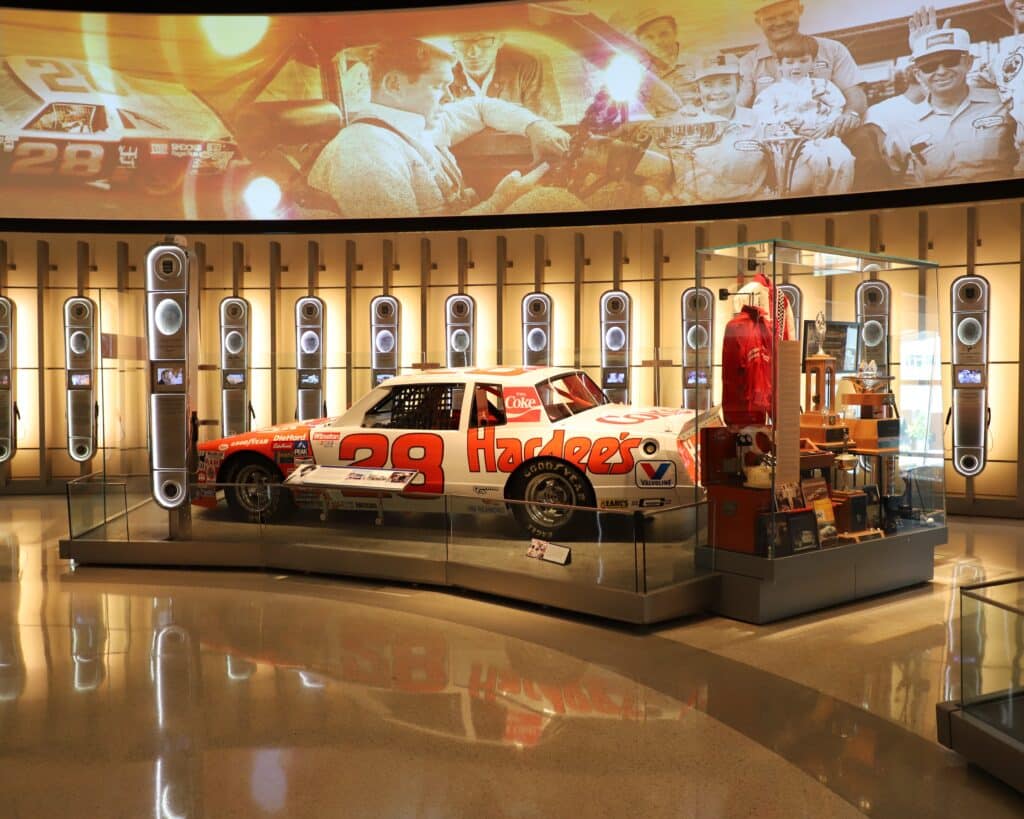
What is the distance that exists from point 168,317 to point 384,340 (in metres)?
5.67

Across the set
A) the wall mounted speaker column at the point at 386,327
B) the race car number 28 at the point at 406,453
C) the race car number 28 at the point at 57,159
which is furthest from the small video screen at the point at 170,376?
the race car number 28 at the point at 57,159

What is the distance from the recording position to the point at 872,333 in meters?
7.12

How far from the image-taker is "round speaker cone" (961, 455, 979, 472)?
10812 mm

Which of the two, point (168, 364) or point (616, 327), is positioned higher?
point (616, 327)

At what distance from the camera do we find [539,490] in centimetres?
788

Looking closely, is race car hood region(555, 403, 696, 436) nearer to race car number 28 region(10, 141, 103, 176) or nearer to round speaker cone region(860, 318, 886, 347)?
round speaker cone region(860, 318, 886, 347)

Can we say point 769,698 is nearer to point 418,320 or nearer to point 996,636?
point 996,636

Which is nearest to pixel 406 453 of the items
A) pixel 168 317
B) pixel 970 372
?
pixel 168 317

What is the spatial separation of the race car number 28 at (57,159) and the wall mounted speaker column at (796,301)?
9.94 meters

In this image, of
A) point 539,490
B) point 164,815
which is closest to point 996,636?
point 164,815

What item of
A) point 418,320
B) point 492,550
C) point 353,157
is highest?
point 353,157

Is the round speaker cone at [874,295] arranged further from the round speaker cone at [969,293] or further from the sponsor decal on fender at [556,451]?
the round speaker cone at [969,293]

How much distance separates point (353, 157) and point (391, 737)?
32.7ft

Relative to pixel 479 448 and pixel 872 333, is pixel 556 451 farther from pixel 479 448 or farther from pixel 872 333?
pixel 872 333
